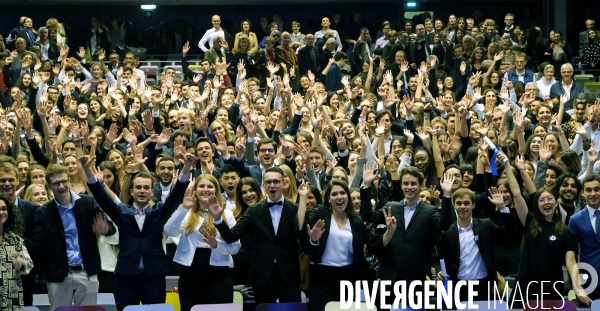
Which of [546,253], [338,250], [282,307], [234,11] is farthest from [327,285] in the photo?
[234,11]

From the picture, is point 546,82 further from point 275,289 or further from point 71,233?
point 71,233

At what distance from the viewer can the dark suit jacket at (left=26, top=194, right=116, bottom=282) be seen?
7.19 metres

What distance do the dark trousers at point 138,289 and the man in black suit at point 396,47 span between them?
841 centimetres

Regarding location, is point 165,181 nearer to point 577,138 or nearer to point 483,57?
point 577,138

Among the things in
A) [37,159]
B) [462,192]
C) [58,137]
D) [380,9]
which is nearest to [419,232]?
[462,192]

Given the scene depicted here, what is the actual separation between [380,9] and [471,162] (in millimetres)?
12276

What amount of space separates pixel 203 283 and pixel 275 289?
53 centimetres

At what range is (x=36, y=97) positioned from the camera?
13094mm

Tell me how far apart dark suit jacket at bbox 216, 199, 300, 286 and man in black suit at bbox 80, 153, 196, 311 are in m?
0.54

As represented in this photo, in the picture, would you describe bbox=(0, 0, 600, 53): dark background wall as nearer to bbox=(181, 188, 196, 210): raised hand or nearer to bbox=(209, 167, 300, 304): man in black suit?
bbox=(209, 167, 300, 304): man in black suit

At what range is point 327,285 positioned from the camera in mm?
7309

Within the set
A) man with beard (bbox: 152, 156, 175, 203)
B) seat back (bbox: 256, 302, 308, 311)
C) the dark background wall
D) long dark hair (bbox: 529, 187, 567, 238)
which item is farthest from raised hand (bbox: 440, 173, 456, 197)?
the dark background wall

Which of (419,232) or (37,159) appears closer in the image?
(419,232)

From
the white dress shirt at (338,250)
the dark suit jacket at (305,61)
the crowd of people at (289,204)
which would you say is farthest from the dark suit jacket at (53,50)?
the white dress shirt at (338,250)
